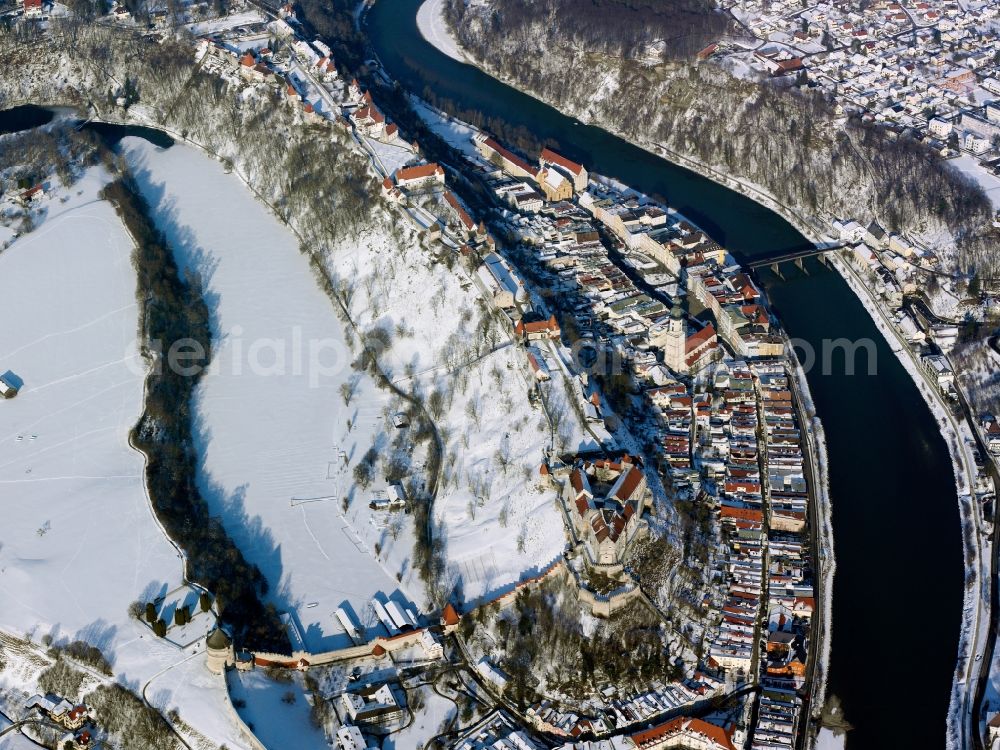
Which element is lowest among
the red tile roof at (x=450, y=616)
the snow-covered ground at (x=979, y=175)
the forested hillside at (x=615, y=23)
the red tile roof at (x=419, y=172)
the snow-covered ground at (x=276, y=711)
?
the snow-covered ground at (x=276, y=711)

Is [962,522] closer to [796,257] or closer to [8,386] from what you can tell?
[796,257]

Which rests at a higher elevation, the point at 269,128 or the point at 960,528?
the point at 269,128

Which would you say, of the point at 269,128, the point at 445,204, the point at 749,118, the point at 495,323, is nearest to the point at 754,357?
the point at 495,323

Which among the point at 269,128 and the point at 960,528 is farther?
the point at 269,128

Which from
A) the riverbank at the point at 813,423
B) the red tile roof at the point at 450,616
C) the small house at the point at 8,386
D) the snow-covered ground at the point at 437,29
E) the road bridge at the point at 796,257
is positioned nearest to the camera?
the red tile roof at the point at 450,616

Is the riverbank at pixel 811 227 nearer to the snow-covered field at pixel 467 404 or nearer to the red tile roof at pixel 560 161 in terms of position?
the red tile roof at pixel 560 161

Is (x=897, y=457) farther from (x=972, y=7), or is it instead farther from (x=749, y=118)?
(x=972, y=7)

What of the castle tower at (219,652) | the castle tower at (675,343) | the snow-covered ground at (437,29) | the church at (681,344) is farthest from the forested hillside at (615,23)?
the castle tower at (219,652)
